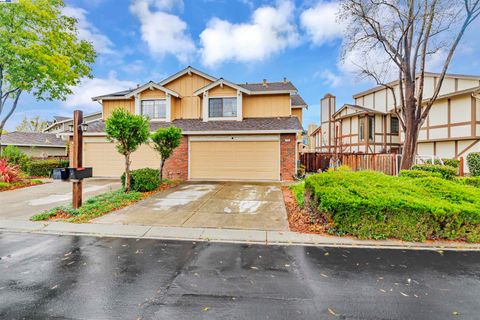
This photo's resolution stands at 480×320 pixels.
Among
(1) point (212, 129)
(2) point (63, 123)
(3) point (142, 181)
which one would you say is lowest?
(3) point (142, 181)

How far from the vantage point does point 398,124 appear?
22219 mm

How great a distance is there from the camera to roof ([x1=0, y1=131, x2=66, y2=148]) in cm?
2698

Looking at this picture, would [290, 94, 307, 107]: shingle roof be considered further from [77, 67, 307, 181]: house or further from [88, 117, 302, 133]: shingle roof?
[88, 117, 302, 133]: shingle roof

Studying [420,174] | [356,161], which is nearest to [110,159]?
[356,161]

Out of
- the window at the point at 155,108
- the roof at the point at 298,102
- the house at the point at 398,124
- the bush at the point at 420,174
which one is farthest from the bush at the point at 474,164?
the window at the point at 155,108

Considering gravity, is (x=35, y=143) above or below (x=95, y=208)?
above

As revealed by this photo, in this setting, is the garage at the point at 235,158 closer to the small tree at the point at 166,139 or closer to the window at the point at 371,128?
the small tree at the point at 166,139

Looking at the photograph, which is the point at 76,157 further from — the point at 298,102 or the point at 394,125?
the point at 394,125

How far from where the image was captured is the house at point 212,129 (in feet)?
44.5

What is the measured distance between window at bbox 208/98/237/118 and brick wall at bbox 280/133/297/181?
150 inches

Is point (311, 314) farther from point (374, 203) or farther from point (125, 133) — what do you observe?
point (125, 133)

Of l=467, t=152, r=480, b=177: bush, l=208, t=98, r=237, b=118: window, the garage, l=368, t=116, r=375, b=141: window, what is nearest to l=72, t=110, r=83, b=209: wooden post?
the garage

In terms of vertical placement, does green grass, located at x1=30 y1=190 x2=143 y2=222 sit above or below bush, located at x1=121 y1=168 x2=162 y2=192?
below

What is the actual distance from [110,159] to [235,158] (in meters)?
7.81
